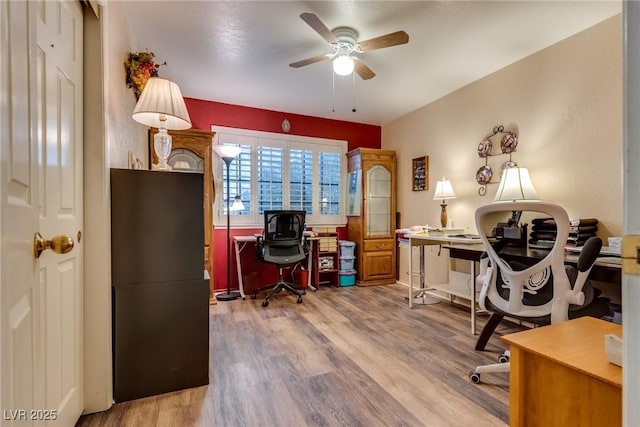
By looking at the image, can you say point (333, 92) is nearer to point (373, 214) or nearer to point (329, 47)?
point (329, 47)

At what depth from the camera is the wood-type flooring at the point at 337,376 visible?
1.54m

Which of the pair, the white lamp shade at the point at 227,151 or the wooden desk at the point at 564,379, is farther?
the white lamp shade at the point at 227,151

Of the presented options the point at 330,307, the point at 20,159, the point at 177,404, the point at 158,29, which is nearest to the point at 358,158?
the point at 330,307

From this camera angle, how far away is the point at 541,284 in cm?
178

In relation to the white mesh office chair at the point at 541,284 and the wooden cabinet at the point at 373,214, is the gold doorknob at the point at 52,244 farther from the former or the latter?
the wooden cabinet at the point at 373,214

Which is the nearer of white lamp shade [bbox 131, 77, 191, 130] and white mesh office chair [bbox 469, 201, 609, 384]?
white mesh office chair [bbox 469, 201, 609, 384]

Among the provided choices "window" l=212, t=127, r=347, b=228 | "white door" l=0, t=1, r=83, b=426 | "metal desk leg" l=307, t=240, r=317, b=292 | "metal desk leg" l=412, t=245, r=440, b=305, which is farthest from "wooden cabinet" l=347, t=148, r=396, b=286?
"white door" l=0, t=1, r=83, b=426

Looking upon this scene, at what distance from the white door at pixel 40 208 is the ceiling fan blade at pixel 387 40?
5.74 ft

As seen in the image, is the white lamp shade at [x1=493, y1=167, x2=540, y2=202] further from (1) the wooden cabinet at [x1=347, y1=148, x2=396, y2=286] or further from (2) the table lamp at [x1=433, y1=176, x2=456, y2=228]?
(1) the wooden cabinet at [x1=347, y1=148, x2=396, y2=286]

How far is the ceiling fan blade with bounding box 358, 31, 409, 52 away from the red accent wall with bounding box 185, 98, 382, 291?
2.20 m

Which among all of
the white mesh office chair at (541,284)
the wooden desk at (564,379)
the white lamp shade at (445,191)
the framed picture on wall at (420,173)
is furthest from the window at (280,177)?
the wooden desk at (564,379)

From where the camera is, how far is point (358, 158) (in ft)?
14.7

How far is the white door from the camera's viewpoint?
1.87 ft

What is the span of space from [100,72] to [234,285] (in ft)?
9.88
